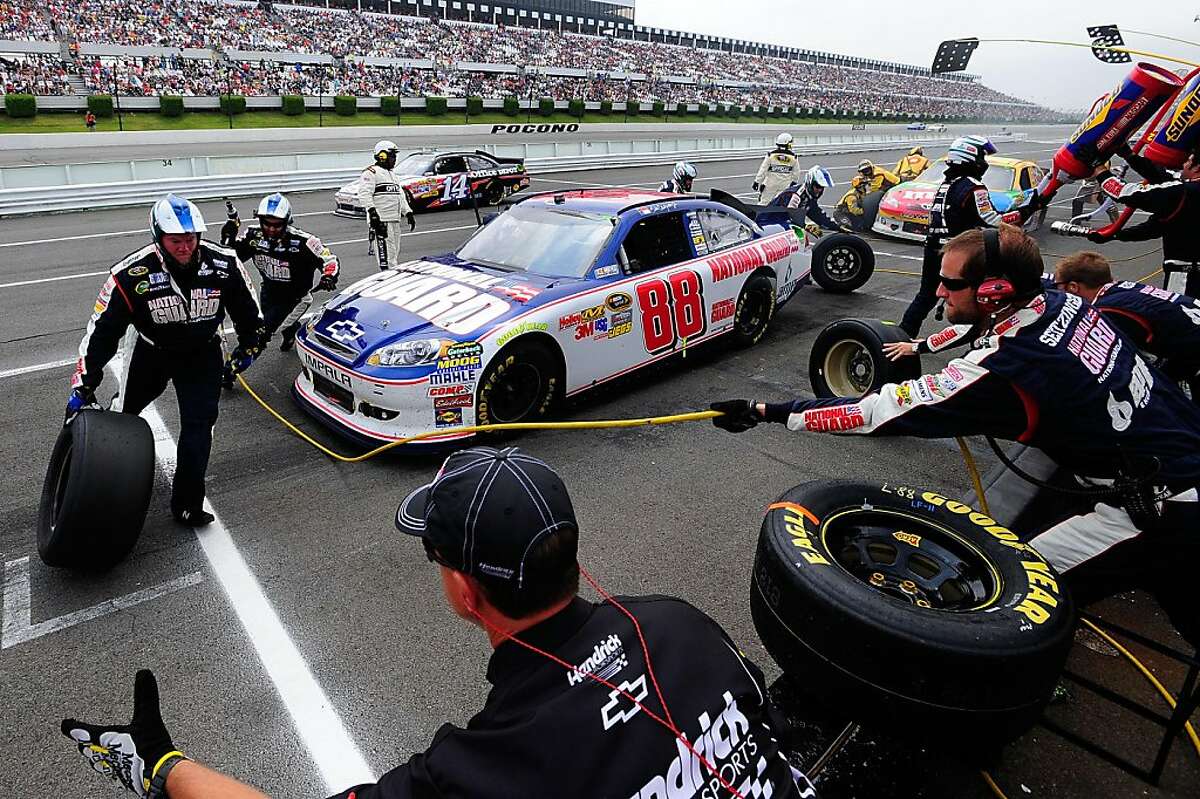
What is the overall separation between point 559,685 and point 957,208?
7.17 meters

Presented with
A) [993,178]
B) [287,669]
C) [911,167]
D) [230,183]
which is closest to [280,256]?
[287,669]

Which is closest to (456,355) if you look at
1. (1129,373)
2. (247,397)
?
(247,397)

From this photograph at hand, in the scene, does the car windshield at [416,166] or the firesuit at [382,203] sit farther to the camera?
the car windshield at [416,166]

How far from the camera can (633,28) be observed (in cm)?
8638

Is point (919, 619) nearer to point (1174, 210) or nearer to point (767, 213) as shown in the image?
point (1174, 210)

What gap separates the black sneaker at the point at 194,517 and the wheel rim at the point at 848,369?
4.57 meters

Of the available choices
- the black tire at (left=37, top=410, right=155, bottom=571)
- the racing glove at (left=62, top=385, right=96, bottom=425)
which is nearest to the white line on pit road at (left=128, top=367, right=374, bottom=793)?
the black tire at (left=37, top=410, right=155, bottom=571)

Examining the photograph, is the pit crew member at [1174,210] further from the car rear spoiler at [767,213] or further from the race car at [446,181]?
the race car at [446,181]

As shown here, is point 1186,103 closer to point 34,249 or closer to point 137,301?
point 137,301

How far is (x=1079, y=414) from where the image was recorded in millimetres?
2551

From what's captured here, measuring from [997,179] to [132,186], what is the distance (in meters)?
17.9

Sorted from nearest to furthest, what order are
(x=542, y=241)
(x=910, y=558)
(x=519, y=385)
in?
(x=910, y=558), (x=519, y=385), (x=542, y=241)

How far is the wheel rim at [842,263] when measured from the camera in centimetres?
975

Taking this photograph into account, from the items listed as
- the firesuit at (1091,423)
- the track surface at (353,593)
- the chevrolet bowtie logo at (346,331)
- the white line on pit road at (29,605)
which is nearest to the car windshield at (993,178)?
the track surface at (353,593)
